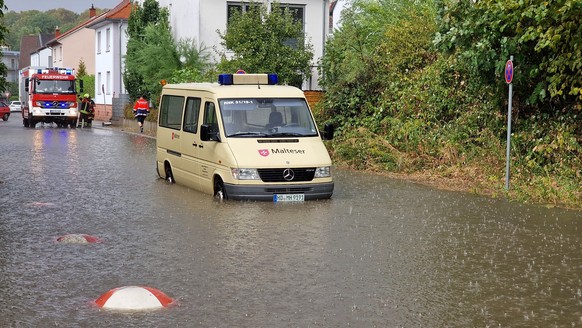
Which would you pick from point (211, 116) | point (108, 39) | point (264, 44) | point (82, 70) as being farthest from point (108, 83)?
point (211, 116)

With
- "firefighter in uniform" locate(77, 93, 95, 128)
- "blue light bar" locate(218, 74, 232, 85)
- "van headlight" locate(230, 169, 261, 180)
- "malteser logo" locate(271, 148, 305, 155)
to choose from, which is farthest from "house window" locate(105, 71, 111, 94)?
"van headlight" locate(230, 169, 261, 180)

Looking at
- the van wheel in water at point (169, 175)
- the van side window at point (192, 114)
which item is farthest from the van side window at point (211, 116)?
the van wheel in water at point (169, 175)

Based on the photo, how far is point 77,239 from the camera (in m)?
10.8

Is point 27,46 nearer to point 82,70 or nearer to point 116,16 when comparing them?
point 82,70

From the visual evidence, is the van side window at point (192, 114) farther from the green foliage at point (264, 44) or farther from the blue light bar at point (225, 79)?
Result: the green foliage at point (264, 44)

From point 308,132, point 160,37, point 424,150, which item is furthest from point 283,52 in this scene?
point 308,132

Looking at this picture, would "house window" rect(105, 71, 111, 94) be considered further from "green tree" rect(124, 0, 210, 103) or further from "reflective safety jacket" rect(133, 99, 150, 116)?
"reflective safety jacket" rect(133, 99, 150, 116)

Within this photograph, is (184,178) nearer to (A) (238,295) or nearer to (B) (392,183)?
(B) (392,183)

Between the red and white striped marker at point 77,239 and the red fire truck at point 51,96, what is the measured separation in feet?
121

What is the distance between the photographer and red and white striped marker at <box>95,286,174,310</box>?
7414 mm

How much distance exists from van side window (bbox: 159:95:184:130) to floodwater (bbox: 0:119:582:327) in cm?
137

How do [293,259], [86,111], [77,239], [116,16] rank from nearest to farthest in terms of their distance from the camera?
[293,259] → [77,239] → [86,111] → [116,16]

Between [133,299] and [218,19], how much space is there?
3523 cm

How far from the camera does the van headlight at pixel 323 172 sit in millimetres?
14859
